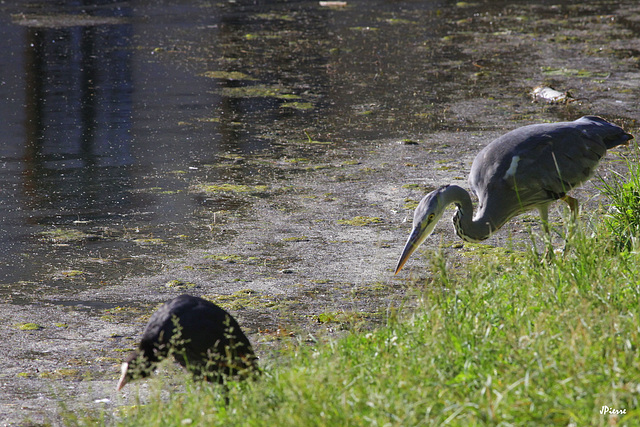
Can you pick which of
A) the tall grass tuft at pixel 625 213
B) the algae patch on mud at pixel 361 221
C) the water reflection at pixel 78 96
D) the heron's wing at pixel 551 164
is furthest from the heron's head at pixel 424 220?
the water reflection at pixel 78 96

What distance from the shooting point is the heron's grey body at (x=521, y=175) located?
555 centimetres

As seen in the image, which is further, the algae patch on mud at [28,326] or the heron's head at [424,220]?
the heron's head at [424,220]

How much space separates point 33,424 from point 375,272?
247 centimetres

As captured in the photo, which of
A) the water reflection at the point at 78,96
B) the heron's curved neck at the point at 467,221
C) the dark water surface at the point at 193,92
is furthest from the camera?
the water reflection at the point at 78,96

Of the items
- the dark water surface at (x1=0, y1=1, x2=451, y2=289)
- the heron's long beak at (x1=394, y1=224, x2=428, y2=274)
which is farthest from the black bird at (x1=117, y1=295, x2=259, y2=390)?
the dark water surface at (x1=0, y1=1, x2=451, y2=289)

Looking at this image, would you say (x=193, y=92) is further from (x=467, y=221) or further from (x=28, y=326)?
(x=28, y=326)

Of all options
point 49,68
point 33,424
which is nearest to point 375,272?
point 33,424

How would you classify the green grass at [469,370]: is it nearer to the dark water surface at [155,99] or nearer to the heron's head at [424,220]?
the heron's head at [424,220]

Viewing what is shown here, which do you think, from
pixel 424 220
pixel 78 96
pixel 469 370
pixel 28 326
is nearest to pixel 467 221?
pixel 424 220

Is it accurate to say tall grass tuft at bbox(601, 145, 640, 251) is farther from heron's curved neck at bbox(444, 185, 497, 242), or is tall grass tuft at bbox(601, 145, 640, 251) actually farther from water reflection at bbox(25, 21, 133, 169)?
water reflection at bbox(25, 21, 133, 169)

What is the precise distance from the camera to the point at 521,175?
5590 mm

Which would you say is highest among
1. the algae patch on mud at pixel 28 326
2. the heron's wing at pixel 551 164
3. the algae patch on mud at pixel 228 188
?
the heron's wing at pixel 551 164

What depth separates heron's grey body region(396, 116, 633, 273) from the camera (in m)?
5.55

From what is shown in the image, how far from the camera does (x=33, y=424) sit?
4.00 meters
